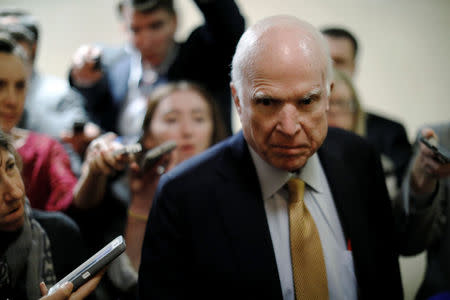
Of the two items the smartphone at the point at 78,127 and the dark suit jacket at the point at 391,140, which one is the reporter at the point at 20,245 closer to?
the smartphone at the point at 78,127

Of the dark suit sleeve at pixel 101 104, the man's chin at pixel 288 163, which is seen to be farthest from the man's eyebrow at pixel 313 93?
the dark suit sleeve at pixel 101 104

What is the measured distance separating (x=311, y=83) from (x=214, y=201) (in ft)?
1.22

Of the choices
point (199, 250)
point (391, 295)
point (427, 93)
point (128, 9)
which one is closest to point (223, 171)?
point (199, 250)

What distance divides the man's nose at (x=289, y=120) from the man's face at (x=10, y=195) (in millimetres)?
604

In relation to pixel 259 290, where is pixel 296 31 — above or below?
above

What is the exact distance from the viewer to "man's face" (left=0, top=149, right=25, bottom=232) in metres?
0.87

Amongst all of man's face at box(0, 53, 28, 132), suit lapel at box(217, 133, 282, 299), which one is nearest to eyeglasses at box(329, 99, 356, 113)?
suit lapel at box(217, 133, 282, 299)

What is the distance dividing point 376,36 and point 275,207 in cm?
254

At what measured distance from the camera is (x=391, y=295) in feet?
3.41

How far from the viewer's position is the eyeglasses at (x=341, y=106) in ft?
5.64

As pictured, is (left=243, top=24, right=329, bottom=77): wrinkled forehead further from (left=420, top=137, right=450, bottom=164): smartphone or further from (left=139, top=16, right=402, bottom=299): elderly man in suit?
(left=420, top=137, right=450, bottom=164): smartphone

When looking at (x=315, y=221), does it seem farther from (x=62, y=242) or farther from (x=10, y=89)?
(x=10, y=89)

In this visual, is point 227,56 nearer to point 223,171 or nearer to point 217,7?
point 217,7

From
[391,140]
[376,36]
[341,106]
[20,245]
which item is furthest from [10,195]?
[376,36]
